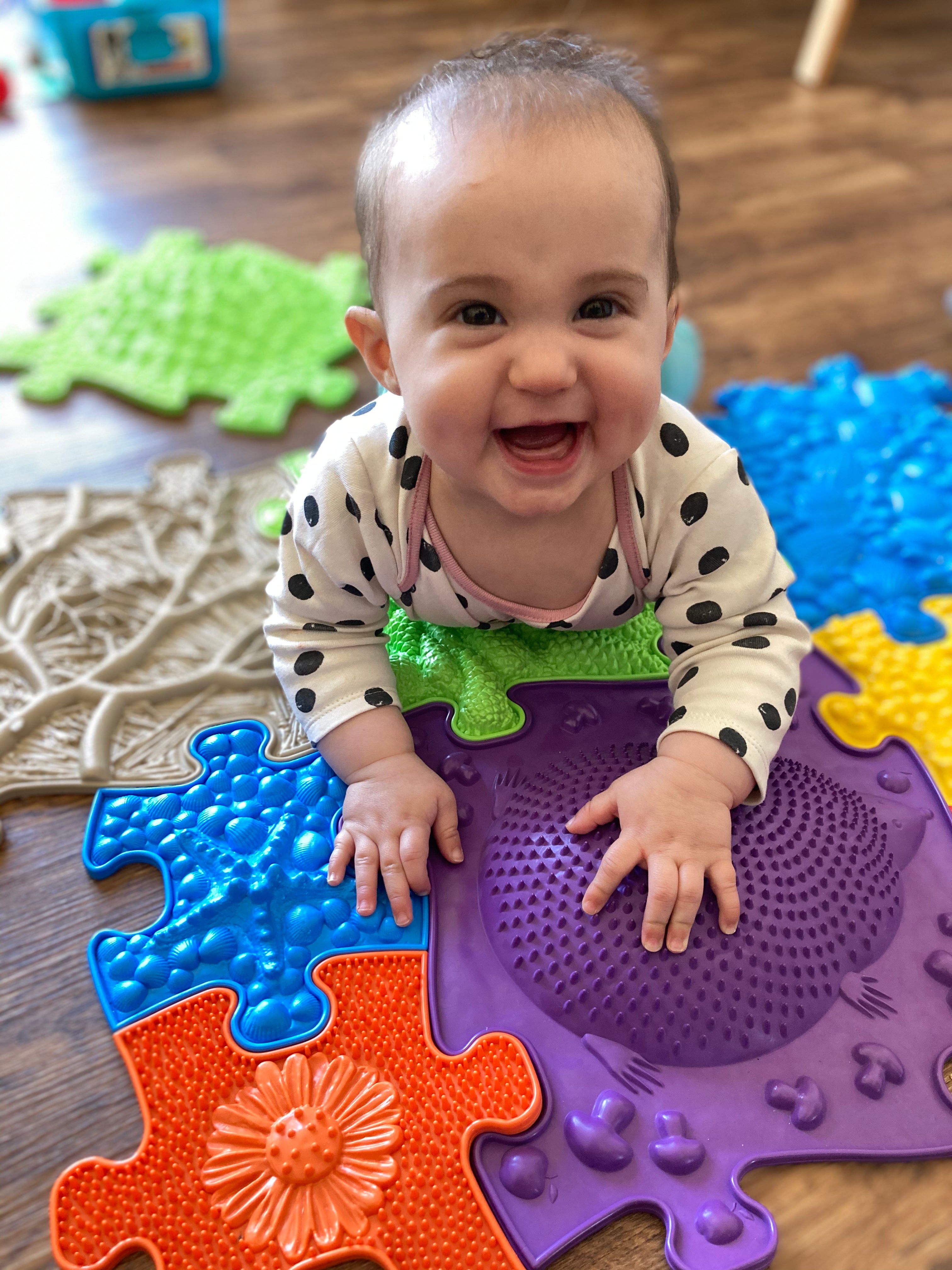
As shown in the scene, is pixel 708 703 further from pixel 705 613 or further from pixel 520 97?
pixel 520 97

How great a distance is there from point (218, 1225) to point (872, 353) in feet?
3.77

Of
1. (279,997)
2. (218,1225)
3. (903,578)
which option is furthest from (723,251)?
(218,1225)

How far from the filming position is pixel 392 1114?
602 mm

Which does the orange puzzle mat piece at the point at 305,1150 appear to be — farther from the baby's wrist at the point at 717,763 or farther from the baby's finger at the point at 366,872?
the baby's wrist at the point at 717,763

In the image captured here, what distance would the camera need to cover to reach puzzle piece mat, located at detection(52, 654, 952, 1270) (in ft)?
1.88

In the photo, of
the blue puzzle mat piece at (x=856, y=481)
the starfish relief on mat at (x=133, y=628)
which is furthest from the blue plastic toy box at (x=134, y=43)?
the blue puzzle mat piece at (x=856, y=481)

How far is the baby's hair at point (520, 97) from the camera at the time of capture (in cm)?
55

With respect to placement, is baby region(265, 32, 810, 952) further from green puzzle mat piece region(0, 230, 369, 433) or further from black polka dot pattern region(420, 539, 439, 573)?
green puzzle mat piece region(0, 230, 369, 433)

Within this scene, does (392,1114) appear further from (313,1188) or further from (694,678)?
(694,678)

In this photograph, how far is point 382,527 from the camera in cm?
72

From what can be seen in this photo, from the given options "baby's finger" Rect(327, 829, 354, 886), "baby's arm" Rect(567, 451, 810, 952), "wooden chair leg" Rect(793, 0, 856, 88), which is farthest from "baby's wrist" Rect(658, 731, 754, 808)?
"wooden chair leg" Rect(793, 0, 856, 88)

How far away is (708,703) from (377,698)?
0.74 feet

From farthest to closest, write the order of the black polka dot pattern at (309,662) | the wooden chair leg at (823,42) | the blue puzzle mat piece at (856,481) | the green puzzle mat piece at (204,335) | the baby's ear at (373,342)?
the wooden chair leg at (823,42)
the green puzzle mat piece at (204,335)
the blue puzzle mat piece at (856,481)
the black polka dot pattern at (309,662)
the baby's ear at (373,342)

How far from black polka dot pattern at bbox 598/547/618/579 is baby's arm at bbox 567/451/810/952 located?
26 millimetres
